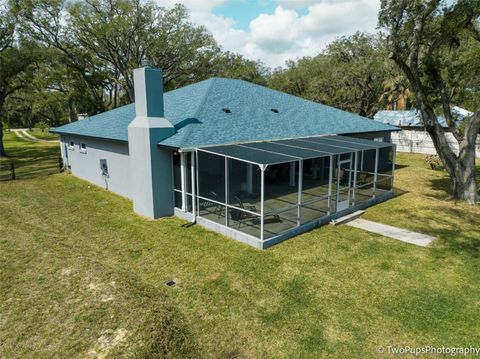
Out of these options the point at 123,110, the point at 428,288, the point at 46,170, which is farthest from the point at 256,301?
the point at 46,170

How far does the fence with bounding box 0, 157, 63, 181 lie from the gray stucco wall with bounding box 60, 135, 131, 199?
199 centimetres

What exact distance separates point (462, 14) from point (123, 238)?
54.7 ft

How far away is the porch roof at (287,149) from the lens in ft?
36.4

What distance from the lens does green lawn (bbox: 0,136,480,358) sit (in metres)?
6.50

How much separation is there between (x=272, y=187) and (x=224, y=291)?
9.63 m

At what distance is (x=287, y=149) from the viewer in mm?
13094

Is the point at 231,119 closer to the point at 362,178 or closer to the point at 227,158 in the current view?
the point at 227,158

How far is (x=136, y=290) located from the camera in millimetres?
8203

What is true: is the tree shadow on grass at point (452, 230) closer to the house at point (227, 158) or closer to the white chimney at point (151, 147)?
the house at point (227, 158)

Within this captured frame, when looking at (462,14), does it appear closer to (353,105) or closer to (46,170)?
(353,105)

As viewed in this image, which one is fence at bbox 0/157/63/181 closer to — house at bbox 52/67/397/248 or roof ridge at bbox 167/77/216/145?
house at bbox 52/67/397/248

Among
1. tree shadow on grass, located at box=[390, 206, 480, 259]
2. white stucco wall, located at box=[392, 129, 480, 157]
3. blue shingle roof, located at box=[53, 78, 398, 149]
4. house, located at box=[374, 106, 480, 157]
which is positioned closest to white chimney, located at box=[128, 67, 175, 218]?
blue shingle roof, located at box=[53, 78, 398, 149]

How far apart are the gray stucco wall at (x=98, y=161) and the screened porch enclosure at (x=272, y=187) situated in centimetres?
435

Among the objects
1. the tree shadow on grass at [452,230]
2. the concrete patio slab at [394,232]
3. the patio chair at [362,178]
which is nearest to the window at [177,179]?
the concrete patio slab at [394,232]
